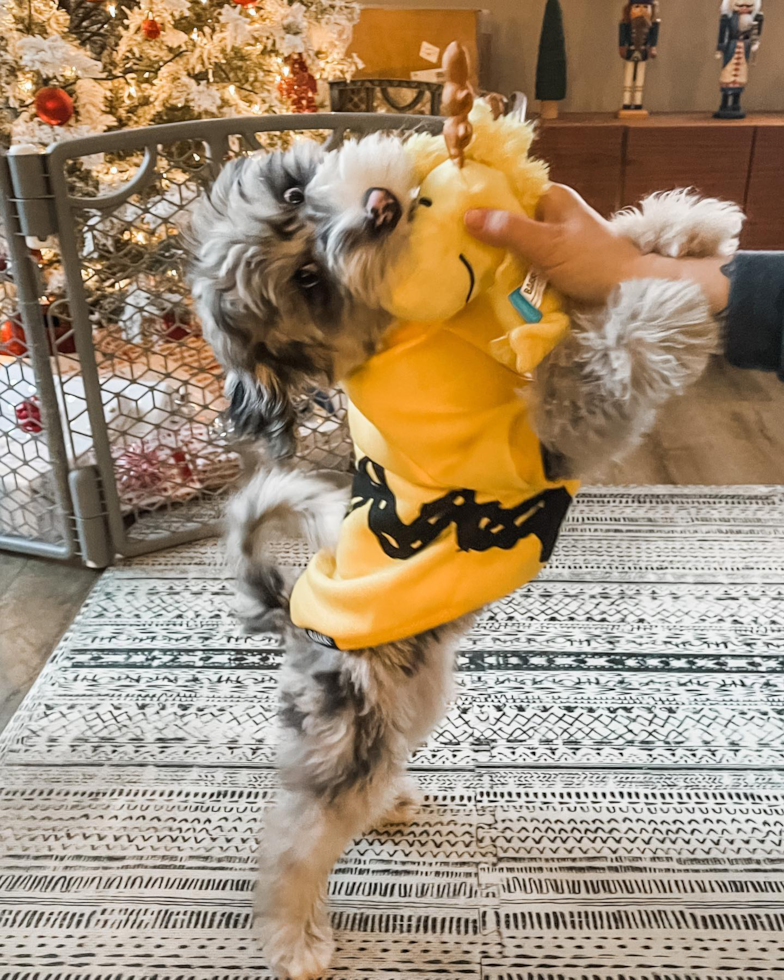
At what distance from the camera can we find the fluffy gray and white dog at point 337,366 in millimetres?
732

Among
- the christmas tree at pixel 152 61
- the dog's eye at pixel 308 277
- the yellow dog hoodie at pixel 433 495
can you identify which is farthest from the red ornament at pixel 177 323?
the dog's eye at pixel 308 277

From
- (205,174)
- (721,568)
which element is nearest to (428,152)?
(205,174)

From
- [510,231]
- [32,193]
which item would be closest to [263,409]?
[510,231]

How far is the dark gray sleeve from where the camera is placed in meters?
0.99

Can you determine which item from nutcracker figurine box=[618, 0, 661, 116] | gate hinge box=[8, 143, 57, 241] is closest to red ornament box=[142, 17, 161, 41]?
gate hinge box=[8, 143, 57, 241]

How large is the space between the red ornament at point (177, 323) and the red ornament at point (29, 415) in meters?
0.33

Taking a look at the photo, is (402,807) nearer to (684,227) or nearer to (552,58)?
(684,227)

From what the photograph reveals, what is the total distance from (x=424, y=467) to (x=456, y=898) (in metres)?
0.70

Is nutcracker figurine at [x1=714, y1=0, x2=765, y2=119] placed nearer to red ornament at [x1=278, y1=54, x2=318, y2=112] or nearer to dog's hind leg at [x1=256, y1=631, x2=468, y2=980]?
red ornament at [x1=278, y1=54, x2=318, y2=112]

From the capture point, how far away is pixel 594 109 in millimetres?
3365

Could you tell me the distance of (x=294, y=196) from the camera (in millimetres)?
770

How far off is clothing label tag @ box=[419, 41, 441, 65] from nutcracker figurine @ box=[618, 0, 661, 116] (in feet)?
2.25

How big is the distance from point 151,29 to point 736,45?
78.3 inches

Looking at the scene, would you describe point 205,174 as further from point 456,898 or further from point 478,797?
point 456,898
